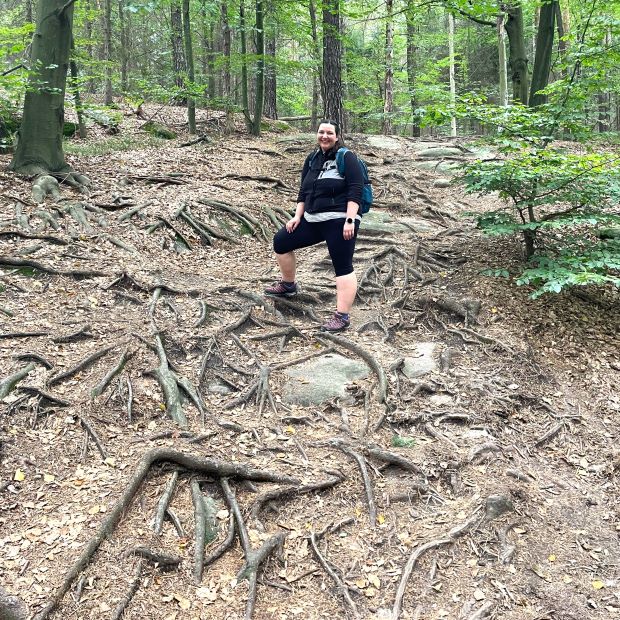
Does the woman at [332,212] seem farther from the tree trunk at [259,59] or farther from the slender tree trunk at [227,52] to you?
the slender tree trunk at [227,52]

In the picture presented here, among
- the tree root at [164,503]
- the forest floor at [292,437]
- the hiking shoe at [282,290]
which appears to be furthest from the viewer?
the hiking shoe at [282,290]

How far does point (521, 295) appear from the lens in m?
6.42

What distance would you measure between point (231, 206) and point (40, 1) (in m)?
4.55

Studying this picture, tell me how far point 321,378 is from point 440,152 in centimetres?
1096

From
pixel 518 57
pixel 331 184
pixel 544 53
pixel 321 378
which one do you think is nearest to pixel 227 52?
pixel 518 57

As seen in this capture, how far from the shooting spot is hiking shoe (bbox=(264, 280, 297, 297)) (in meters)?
6.42

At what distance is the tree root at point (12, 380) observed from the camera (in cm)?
408

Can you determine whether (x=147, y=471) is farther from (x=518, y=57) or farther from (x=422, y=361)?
(x=518, y=57)

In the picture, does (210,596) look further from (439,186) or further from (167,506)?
(439,186)

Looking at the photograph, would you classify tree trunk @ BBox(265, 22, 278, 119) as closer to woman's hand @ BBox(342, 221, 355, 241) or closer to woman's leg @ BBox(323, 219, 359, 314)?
woman's leg @ BBox(323, 219, 359, 314)

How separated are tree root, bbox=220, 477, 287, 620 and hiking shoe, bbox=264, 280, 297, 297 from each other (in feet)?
10.6

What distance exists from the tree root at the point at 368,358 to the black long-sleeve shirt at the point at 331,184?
1.40 meters

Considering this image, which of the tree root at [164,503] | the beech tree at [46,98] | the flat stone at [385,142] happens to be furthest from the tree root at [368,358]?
the flat stone at [385,142]

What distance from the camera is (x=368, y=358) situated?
17.5 ft
